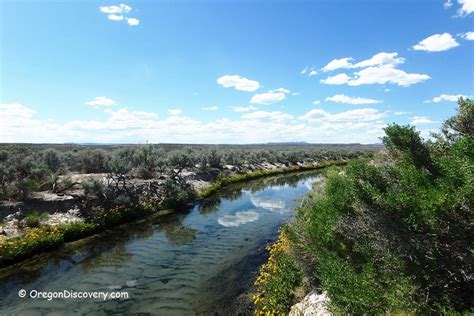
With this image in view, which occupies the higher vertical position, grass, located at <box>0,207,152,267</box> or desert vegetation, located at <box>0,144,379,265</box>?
desert vegetation, located at <box>0,144,379,265</box>

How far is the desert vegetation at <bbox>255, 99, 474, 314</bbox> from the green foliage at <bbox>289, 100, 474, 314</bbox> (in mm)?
17

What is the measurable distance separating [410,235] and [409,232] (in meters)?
0.07

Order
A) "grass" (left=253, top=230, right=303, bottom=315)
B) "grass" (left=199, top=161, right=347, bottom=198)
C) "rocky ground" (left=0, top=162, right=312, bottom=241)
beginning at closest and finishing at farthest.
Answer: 1. "grass" (left=253, top=230, right=303, bottom=315)
2. "rocky ground" (left=0, top=162, right=312, bottom=241)
3. "grass" (left=199, top=161, right=347, bottom=198)

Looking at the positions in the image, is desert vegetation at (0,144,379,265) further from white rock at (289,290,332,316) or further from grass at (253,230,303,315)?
white rock at (289,290,332,316)

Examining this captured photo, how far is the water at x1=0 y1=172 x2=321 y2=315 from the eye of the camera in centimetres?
1102

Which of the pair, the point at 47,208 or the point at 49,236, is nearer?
the point at 49,236

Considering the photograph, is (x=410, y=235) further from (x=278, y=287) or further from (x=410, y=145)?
(x=278, y=287)

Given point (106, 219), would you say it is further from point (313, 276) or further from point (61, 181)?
→ point (313, 276)

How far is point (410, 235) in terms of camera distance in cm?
638

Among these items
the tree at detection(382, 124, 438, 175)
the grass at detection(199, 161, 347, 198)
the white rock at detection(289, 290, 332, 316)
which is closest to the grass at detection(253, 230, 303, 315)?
the white rock at detection(289, 290, 332, 316)

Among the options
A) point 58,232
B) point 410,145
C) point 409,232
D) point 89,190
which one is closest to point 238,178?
point 89,190

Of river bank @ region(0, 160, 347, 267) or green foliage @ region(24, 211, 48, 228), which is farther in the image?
green foliage @ region(24, 211, 48, 228)

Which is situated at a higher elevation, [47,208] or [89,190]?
[89,190]

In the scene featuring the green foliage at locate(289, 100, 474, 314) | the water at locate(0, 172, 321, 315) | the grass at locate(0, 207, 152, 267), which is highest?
the green foliage at locate(289, 100, 474, 314)
